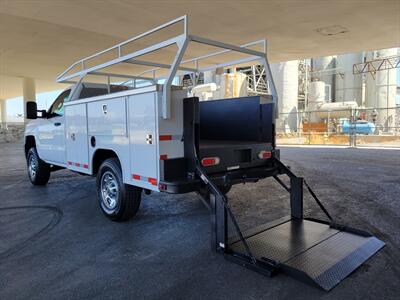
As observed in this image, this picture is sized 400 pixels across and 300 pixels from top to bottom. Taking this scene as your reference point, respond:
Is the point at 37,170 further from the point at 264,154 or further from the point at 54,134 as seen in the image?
the point at 264,154

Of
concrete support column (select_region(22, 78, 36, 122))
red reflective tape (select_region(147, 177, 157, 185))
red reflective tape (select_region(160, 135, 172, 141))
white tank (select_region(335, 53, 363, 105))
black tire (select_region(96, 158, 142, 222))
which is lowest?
black tire (select_region(96, 158, 142, 222))

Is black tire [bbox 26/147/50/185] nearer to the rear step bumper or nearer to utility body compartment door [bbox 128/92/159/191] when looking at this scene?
utility body compartment door [bbox 128/92/159/191]

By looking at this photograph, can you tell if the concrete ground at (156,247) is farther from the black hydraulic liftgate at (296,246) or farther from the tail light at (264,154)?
the tail light at (264,154)

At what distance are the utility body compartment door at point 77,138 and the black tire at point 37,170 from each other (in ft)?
6.20

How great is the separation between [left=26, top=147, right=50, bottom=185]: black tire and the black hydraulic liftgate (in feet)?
16.4

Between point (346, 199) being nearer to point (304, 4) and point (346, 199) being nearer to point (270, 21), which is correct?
point (304, 4)

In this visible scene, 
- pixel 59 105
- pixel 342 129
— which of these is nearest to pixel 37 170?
pixel 59 105

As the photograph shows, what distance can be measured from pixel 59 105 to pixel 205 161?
393cm

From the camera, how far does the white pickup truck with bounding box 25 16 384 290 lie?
348 cm

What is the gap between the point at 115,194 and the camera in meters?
4.89

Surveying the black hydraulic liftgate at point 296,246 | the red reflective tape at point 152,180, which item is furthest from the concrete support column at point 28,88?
the black hydraulic liftgate at point 296,246

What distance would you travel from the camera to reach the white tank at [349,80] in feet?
111

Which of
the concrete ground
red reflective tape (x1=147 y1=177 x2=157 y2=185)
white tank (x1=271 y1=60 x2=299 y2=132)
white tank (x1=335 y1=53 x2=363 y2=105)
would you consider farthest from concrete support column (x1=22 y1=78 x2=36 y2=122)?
white tank (x1=335 y1=53 x2=363 y2=105)

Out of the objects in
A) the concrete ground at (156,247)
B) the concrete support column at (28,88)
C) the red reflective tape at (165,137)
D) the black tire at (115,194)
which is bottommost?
the concrete ground at (156,247)
